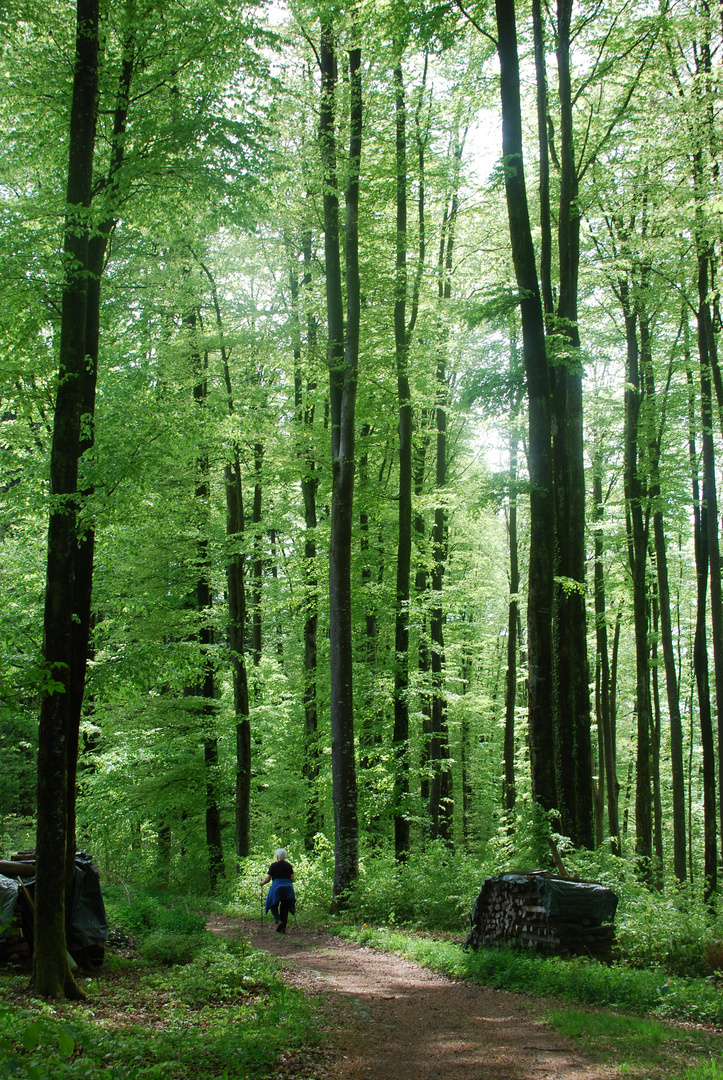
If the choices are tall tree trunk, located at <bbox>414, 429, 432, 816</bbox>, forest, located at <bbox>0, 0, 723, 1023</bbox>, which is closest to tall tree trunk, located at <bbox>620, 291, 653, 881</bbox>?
forest, located at <bbox>0, 0, 723, 1023</bbox>

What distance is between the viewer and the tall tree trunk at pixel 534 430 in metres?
9.41

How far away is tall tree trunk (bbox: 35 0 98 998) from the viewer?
639 cm

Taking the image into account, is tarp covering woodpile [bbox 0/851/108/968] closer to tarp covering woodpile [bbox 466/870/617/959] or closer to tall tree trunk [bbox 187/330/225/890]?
tarp covering woodpile [bbox 466/870/617/959]

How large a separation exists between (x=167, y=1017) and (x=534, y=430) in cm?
785

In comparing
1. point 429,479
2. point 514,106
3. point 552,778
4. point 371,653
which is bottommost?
point 552,778

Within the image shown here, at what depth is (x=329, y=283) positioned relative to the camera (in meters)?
13.3

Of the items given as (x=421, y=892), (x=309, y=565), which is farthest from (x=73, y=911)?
(x=309, y=565)

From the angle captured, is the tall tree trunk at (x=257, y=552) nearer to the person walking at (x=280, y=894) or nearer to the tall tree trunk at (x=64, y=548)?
the person walking at (x=280, y=894)

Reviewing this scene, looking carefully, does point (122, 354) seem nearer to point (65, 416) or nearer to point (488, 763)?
point (65, 416)

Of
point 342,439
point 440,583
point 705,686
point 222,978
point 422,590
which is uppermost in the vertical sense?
point 342,439

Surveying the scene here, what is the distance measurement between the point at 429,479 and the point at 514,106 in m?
10.4

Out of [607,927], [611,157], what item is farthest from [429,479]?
[607,927]

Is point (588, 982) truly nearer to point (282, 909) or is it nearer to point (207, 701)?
point (282, 909)

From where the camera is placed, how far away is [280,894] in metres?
11.2
